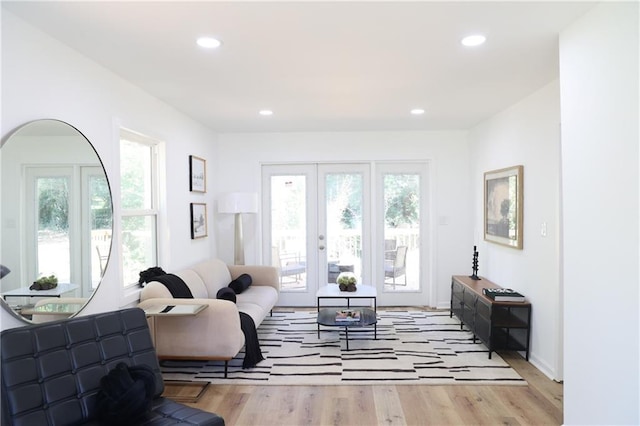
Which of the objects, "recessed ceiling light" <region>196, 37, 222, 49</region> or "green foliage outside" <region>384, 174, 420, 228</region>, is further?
"green foliage outside" <region>384, 174, 420, 228</region>

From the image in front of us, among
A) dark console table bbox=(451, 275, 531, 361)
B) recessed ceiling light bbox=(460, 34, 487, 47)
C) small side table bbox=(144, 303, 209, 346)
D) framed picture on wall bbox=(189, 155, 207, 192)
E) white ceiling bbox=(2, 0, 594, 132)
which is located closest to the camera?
white ceiling bbox=(2, 0, 594, 132)

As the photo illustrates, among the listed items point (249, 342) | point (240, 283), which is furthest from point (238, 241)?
point (249, 342)

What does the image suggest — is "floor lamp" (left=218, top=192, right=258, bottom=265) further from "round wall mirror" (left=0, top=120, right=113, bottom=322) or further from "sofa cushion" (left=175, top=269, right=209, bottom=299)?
"round wall mirror" (left=0, top=120, right=113, bottom=322)

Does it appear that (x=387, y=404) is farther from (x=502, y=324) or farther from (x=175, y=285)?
(x=175, y=285)

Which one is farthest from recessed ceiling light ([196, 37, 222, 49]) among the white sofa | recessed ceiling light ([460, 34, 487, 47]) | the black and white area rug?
the black and white area rug

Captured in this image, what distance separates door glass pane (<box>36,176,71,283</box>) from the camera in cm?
232

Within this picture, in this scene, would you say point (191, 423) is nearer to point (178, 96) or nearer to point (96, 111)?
point (96, 111)

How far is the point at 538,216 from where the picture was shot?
142 inches

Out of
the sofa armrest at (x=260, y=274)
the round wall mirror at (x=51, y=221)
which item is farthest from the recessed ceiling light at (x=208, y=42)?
the sofa armrest at (x=260, y=274)

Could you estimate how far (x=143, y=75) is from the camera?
3100mm

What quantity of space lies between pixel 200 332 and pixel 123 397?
1375mm

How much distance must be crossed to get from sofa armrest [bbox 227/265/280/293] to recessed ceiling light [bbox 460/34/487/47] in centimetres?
344

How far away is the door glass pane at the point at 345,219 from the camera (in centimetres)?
571

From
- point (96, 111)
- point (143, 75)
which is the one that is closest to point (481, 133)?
point (143, 75)
